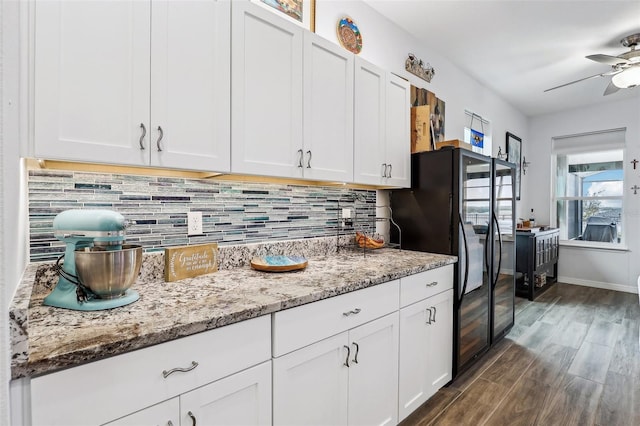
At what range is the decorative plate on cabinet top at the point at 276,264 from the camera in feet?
5.30

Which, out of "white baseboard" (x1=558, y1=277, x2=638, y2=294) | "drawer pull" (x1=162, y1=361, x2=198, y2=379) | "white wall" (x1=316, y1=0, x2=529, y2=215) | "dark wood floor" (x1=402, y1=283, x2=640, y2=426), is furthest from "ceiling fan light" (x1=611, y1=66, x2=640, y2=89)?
"drawer pull" (x1=162, y1=361, x2=198, y2=379)

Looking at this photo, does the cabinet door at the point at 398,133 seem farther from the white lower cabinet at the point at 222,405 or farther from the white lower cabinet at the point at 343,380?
the white lower cabinet at the point at 222,405

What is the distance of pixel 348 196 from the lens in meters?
2.43

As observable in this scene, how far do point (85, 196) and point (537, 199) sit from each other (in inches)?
251

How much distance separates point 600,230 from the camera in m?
5.08

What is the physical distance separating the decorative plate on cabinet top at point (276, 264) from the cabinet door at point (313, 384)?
1.40 ft

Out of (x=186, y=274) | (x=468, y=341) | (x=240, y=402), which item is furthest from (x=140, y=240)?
(x=468, y=341)

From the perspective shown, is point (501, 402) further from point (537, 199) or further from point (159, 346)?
point (537, 199)

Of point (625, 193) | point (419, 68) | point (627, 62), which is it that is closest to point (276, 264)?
point (419, 68)

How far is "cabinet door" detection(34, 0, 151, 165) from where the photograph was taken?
1.00 metres

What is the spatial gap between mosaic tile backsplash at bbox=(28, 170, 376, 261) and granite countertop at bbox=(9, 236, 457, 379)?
4.1 inches

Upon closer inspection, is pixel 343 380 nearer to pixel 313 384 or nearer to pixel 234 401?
pixel 313 384

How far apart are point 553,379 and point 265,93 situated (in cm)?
280

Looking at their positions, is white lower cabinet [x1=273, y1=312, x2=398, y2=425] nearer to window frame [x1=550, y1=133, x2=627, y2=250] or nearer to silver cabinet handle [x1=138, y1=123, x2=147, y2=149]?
silver cabinet handle [x1=138, y1=123, x2=147, y2=149]
